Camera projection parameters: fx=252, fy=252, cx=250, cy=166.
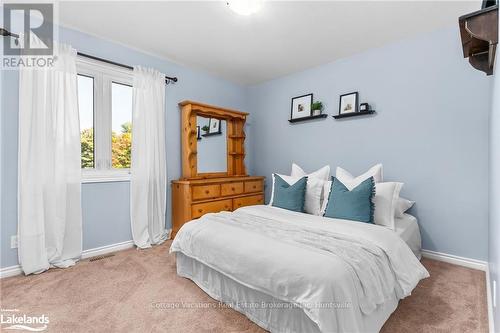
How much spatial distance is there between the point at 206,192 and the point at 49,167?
1.75m

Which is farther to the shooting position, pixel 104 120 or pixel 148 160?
pixel 148 160

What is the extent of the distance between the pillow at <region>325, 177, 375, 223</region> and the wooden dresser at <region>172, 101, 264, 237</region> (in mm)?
1662

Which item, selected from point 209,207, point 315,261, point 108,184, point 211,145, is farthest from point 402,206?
point 108,184

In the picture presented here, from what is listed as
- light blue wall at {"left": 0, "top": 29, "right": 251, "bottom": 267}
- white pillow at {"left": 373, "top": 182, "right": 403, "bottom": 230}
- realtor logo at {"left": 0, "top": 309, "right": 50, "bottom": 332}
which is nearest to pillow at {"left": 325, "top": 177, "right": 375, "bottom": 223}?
white pillow at {"left": 373, "top": 182, "right": 403, "bottom": 230}

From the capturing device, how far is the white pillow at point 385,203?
7.84 ft

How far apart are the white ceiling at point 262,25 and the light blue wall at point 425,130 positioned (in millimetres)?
260

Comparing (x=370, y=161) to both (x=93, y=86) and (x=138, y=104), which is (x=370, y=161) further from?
(x=93, y=86)

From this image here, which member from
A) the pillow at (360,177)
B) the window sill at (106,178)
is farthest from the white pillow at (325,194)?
the window sill at (106,178)

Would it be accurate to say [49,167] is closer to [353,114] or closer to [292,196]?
[292,196]

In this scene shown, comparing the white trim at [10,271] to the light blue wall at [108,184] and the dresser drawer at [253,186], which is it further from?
the dresser drawer at [253,186]

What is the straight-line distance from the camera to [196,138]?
3.73 meters

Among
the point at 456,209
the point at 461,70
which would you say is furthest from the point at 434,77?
the point at 456,209

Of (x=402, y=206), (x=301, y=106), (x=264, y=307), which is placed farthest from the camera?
(x=301, y=106)

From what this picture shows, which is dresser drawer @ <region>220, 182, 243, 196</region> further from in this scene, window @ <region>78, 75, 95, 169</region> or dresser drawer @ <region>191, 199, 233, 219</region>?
window @ <region>78, 75, 95, 169</region>
